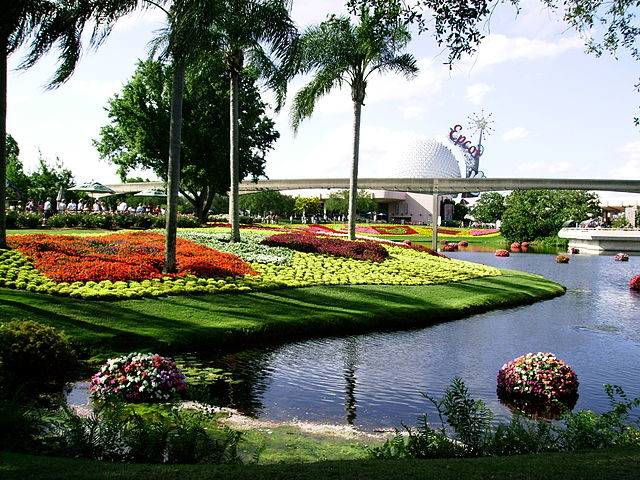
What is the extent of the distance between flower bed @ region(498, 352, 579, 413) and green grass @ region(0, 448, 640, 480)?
408 centimetres

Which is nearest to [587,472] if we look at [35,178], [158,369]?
[158,369]

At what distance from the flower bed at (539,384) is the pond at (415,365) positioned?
0.25 metres

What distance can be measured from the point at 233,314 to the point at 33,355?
4.99 metres

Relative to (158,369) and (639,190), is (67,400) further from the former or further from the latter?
(639,190)

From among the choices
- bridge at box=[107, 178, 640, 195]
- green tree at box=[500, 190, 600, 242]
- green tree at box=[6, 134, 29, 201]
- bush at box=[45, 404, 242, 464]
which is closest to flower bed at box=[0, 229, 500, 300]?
bush at box=[45, 404, 242, 464]

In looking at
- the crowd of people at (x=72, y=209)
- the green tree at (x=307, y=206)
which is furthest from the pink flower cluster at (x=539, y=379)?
the green tree at (x=307, y=206)

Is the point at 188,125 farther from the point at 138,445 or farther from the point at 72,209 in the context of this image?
the point at 138,445

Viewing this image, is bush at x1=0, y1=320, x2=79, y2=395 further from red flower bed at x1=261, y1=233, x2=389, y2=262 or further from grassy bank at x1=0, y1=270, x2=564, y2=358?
red flower bed at x1=261, y1=233, x2=389, y2=262

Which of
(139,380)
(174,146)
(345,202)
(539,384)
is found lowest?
(539,384)

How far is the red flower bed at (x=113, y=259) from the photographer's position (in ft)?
49.5

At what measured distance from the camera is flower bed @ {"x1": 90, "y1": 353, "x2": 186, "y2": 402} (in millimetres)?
8070

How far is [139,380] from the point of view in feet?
26.7

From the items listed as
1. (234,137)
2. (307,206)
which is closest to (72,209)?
(234,137)

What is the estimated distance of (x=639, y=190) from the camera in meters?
79.3
